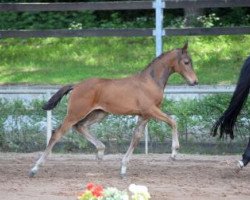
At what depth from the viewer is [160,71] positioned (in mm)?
12172

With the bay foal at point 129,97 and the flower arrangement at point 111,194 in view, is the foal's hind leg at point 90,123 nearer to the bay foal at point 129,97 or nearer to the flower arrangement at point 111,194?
the bay foal at point 129,97

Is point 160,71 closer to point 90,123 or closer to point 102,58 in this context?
point 90,123

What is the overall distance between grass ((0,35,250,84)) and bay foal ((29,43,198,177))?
22.5 feet

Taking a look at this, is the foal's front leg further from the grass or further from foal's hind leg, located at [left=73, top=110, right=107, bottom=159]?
the grass

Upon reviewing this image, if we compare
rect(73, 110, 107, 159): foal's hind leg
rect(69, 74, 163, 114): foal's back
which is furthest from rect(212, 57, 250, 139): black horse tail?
rect(73, 110, 107, 159): foal's hind leg

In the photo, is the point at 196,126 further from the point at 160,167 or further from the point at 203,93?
the point at 160,167

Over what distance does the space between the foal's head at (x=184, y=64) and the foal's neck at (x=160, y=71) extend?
4.8 inches

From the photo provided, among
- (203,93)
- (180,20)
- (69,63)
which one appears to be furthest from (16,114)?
(180,20)

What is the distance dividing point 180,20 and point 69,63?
10.5 feet

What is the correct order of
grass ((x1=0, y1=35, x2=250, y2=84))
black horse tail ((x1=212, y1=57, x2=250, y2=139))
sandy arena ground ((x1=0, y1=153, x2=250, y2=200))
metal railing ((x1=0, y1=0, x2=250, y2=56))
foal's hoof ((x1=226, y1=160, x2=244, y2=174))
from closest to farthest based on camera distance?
sandy arena ground ((x1=0, y1=153, x2=250, y2=200))
foal's hoof ((x1=226, y1=160, x2=244, y2=174))
black horse tail ((x1=212, y1=57, x2=250, y2=139))
metal railing ((x1=0, y1=0, x2=250, y2=56))
grass ((x1=0, y1=35, x2=250, y2=84))

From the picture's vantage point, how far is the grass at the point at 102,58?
20.0 metres

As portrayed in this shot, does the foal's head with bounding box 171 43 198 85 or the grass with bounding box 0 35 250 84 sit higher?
the foal's head with bounding box 171 43 198 85

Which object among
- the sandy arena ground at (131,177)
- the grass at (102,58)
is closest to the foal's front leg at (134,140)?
the sandy arena ground at (131,177)

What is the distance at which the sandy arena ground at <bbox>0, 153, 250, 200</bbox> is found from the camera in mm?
10688
